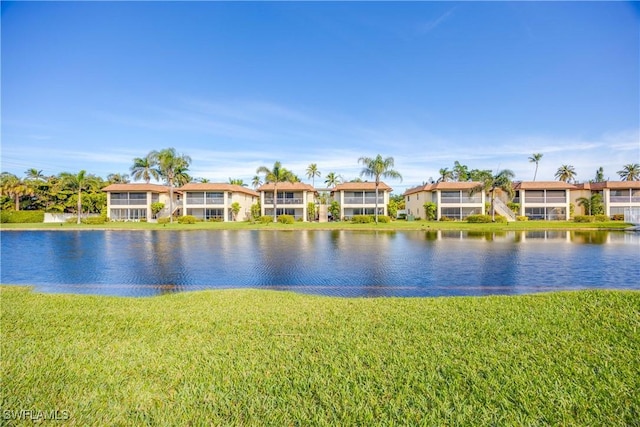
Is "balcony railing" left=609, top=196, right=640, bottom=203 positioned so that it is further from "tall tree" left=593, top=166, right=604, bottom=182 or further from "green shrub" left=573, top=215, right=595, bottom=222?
"tall tree" left=593, top=166, right=604, bottom=182

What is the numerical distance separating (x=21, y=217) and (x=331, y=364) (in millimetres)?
63414

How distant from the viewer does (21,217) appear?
5134cm

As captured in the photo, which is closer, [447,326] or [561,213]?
[447,326]

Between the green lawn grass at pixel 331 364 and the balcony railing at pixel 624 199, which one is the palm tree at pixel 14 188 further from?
the balcony railing at pixel 624 199

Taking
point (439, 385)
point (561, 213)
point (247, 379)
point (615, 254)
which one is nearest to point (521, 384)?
point (439, 385)

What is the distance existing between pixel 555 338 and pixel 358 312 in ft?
10.1

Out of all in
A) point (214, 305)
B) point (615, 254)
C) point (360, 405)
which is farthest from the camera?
point (615, 254)

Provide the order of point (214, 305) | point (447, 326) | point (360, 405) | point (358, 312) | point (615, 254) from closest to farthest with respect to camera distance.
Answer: point (360, 405)
point (447, 326)
point (358, 312)
point (214, 305)
point (615, 254)

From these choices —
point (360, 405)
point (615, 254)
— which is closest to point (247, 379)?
point (360, 405)

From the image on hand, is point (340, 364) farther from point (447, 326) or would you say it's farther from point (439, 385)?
point (447, 326)

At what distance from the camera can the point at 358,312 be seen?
6754mm

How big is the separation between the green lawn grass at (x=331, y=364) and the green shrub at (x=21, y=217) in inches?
2236

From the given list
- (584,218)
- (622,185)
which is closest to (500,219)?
(584,218)

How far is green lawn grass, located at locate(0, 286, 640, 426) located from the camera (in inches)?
138
